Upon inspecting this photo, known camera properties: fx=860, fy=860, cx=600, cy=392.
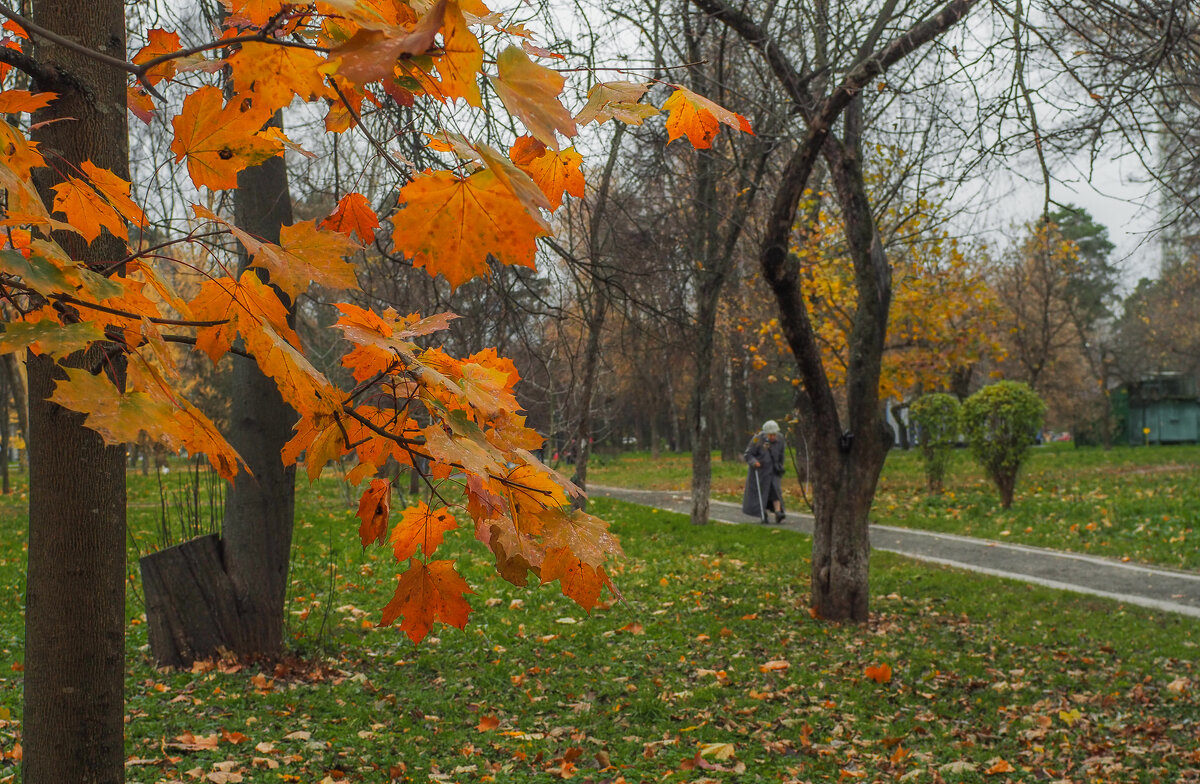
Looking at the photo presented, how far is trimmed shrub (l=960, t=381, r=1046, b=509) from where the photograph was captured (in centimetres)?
1338

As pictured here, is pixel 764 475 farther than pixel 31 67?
Yes

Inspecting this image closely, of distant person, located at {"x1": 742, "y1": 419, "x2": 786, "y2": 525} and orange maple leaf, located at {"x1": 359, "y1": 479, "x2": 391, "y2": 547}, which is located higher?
orange maple leaf, located at {"x1": 359, "y1": 479, "x2": 391, "y2": 547}

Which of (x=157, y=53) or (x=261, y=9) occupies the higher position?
(x=157, y=53)

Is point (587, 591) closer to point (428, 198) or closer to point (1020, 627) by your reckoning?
point (428, 198)

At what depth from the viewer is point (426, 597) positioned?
1471 mm

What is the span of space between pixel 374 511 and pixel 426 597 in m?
0.20

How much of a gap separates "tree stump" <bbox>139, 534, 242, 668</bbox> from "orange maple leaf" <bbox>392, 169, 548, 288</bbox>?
464 cm

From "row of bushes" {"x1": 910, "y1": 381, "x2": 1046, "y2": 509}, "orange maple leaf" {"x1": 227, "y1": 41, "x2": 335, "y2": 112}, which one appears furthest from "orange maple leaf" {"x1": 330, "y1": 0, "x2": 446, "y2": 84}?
"row of bushes" {"x1": 910, "y1": 381, "x2": 1046, "y2": 509}

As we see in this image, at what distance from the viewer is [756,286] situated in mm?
17406

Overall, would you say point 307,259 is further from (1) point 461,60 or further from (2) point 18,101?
(2) point 18,101

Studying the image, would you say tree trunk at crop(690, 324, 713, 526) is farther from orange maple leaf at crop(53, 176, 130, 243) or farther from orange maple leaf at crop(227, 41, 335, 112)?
orange maple leaf at crop(227, 41, 335, 112)

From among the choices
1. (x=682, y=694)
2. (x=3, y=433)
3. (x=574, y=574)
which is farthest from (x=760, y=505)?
(x=3, y=433)

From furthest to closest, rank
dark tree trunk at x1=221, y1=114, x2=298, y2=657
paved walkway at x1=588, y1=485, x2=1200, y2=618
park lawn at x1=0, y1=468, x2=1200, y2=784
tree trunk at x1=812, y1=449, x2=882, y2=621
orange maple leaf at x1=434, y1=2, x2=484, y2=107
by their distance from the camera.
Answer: paved walkway at x1=588, y1=485, x2=1200, y2=618 < tree trunk at x1=812, y1=449, x2=882, y2=621 < dark tree trunk at x1=221, y1=114, x2=298, y2=657 < park lawn at x1=0, y1=468, x2=1200, y2=784 < orange maple leaf at x1=434, y1=2, x2=484, y2=107

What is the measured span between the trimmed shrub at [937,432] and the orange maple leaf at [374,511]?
14.9 m
